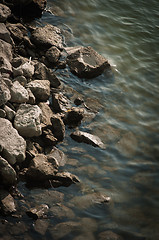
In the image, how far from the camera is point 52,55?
6797 millimetres

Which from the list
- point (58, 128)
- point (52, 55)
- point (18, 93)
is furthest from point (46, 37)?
point (58, 128)

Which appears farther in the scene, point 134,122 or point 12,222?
point 134,122

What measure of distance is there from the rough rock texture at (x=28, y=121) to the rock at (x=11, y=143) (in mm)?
221

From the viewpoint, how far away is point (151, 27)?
32.4ft

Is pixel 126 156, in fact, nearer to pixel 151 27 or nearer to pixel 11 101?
pixel 11 101

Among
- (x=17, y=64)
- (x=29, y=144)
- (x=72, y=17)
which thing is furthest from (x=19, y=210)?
(x=72, y=17)

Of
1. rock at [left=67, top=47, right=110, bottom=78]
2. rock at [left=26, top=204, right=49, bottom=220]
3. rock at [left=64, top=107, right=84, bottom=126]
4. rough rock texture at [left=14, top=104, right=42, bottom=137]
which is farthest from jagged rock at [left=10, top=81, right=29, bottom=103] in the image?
rock at [left=67, top=47, right=110, bottom=78]

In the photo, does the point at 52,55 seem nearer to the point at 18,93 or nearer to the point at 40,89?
the point at 40,89

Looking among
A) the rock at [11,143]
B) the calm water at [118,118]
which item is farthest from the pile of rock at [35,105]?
the calm water at [118,118]

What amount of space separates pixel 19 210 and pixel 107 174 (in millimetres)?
1748

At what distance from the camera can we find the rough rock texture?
460cm

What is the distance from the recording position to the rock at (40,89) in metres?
5.45

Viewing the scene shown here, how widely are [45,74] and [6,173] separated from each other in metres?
2.80

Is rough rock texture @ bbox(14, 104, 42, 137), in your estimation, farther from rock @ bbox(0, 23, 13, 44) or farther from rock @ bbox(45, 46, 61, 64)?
rock @ bbox(45, 46, 61, 64)
